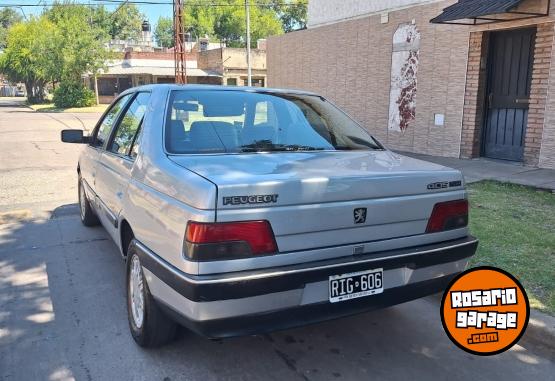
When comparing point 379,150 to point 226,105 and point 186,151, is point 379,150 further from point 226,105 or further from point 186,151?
point 186,151

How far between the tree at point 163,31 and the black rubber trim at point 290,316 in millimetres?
94511

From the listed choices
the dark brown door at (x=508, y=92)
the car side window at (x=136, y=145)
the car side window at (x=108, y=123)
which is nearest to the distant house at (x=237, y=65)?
the dark brown door at (x=508, y=92)

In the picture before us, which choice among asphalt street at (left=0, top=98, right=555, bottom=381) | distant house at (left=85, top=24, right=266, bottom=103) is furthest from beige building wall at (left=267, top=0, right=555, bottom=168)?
distant house at (left=85, top=24, right=266, bottom=103)

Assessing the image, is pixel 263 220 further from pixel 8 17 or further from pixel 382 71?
pixel 8 17

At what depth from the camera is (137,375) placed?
3.07m

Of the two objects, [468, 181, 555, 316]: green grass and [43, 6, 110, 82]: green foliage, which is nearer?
[468, 181, 555, 316]: green grass

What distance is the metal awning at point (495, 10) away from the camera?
8539 millimetres

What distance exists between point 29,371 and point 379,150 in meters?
2.79

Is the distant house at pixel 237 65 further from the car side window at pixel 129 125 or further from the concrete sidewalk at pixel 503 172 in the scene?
the car side window at pixel 129 125

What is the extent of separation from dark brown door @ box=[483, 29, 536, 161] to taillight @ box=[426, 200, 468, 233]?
7.31m

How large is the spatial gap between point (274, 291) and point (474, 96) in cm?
906

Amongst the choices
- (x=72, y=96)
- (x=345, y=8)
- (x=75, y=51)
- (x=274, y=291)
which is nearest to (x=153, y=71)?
(x=72, y=96)

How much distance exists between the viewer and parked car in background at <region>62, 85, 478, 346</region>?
2.60m

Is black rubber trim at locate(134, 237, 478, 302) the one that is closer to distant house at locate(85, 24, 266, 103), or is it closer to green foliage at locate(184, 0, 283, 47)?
distant house at locate(85, 24, 266, 103)
